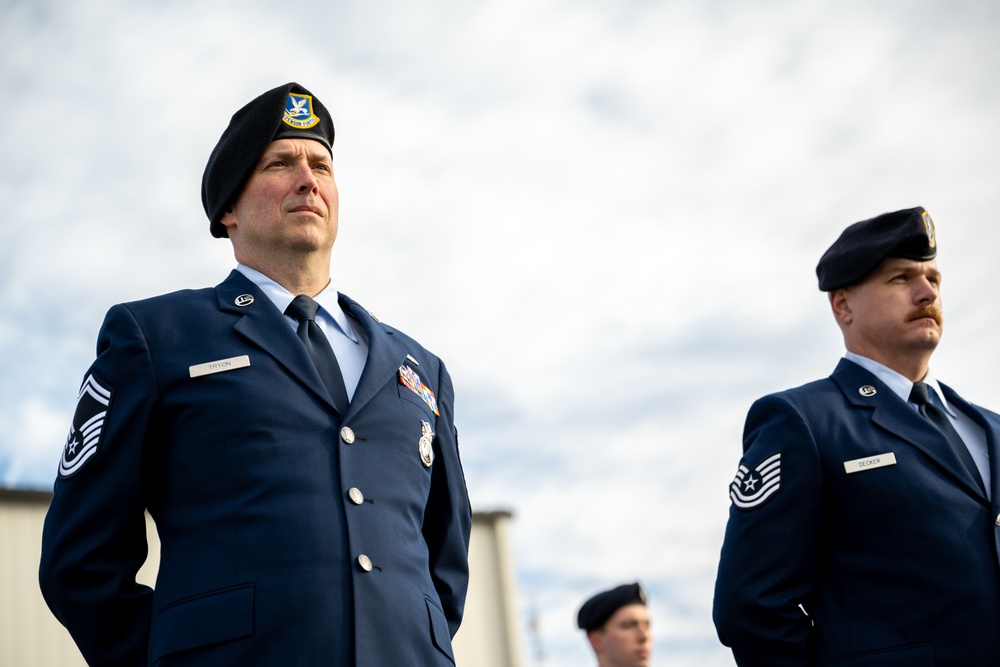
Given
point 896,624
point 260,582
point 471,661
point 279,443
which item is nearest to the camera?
point 260,582

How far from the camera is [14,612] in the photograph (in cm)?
850

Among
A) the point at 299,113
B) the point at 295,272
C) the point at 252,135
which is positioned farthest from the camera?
the point at 299,113

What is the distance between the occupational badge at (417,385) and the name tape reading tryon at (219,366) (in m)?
0.43

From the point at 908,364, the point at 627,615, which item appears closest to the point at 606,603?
the point at 627,615

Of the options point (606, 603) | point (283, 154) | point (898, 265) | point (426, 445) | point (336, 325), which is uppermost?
point (283, 154)

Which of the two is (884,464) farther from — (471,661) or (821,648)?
(471,661)

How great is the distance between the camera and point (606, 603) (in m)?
7.71

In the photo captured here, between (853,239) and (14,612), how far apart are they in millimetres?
6751

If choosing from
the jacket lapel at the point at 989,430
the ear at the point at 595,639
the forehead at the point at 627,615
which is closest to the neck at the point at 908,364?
the jacket lapel at the point at 989,430

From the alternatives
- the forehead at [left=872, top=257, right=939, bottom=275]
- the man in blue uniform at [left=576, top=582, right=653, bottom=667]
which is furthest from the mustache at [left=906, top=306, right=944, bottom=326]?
the man in blue uniform at [left=576, top=582, right=653, bottom=667]

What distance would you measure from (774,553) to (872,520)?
0.31m

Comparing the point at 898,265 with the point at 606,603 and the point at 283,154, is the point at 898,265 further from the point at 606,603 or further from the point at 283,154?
the point at 606,603

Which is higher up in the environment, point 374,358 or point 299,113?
point 299,113

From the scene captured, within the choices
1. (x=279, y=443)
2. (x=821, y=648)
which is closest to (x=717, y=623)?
(x=821, y=648)
